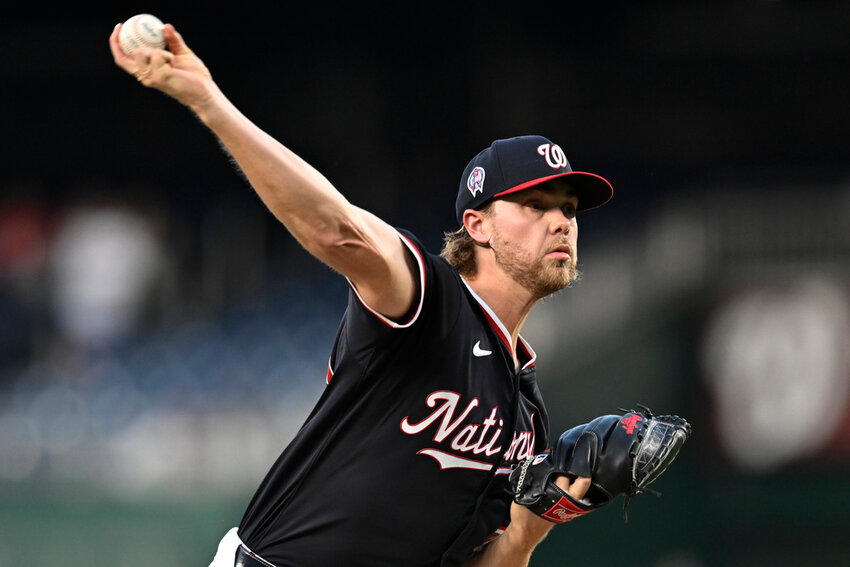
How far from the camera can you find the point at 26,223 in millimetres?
6250

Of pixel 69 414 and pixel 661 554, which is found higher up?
pixel 69 414

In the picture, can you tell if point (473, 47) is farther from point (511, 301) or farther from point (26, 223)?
point (511, 301)

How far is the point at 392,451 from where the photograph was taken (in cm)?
236

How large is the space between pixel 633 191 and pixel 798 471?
1.83m

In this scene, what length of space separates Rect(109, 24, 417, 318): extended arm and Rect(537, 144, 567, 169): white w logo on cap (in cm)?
76

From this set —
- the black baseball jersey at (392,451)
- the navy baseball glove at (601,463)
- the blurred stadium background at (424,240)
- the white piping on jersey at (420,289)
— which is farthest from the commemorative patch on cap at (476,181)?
the blurred stadium background at (424,240)

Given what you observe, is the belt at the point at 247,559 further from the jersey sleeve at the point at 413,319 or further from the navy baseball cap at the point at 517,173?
the navy baseball cap at the point at 517,173

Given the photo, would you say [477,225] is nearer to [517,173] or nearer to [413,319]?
[517,173]

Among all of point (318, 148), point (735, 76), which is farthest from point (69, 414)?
point (735, 76)

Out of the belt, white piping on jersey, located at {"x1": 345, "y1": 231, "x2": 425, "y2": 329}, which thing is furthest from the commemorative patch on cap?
the belt

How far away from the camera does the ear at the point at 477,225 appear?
2.75 meters

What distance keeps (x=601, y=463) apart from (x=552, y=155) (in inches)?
33.3

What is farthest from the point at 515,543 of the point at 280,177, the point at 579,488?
the point at 280,177

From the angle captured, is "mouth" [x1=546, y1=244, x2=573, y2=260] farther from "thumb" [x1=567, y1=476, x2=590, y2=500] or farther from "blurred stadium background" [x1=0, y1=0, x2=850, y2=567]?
"blurred stadium background" [x1=0, y1=0, x2=850, y2=567]
